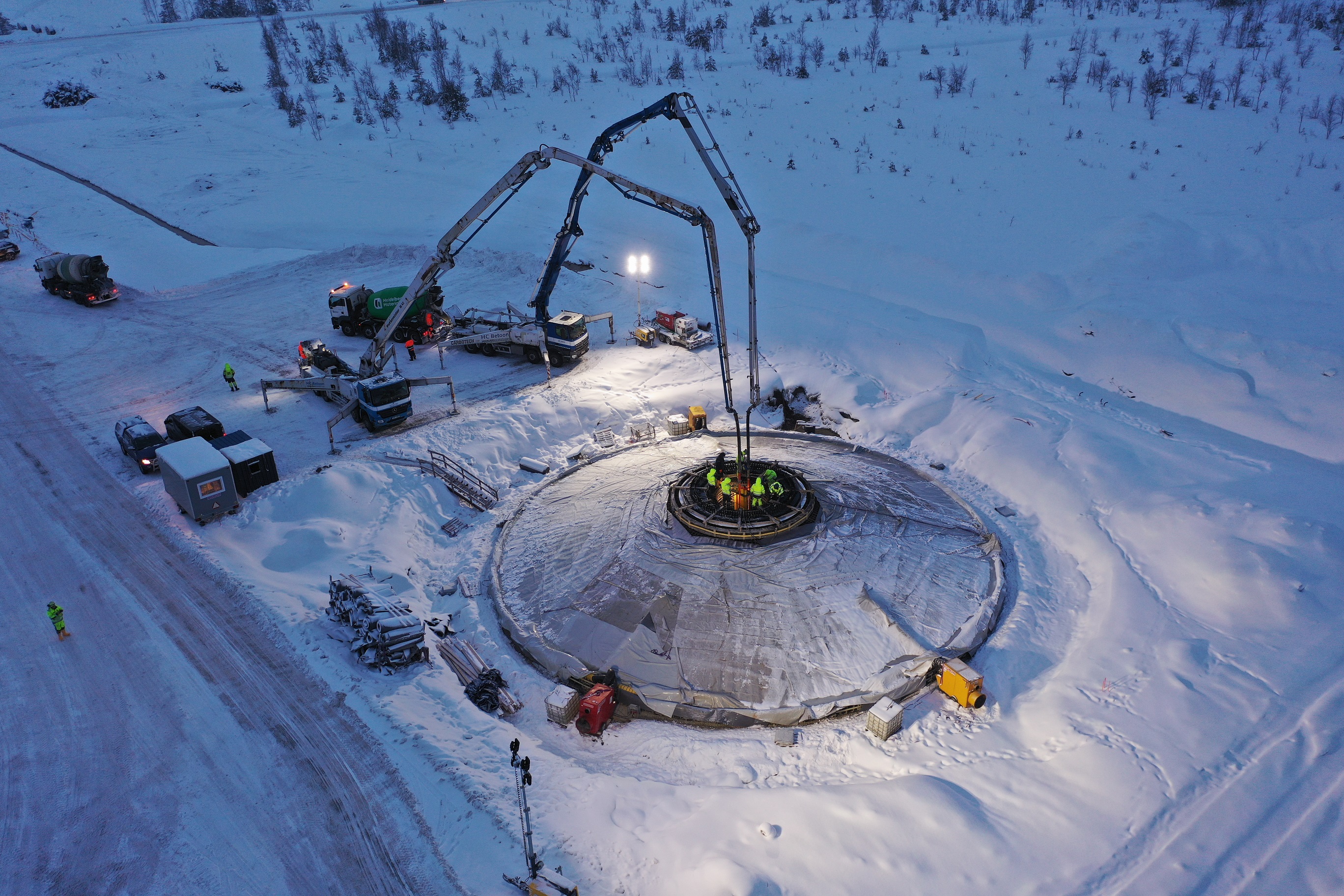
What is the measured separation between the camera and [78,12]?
132 m

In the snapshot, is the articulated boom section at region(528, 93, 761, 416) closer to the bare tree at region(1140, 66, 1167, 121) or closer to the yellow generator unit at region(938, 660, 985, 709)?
the yellow generator unit at region(938, 660, 985, 709)

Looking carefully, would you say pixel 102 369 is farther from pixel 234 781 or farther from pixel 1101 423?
pixel 1101 423

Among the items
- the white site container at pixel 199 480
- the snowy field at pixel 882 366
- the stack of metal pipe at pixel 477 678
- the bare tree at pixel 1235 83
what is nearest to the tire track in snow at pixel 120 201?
the snowy field at pixel 882 366

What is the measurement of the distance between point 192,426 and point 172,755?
53.9 feet

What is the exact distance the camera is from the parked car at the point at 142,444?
29688 mm

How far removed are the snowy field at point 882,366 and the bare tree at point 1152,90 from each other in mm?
550

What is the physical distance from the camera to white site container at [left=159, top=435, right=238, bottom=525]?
25.4m

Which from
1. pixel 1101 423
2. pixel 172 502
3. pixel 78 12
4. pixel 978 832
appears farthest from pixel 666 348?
pixel 78 12

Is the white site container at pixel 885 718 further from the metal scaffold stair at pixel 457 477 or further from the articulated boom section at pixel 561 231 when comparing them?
the metal scaffold stair at pixel 457 477

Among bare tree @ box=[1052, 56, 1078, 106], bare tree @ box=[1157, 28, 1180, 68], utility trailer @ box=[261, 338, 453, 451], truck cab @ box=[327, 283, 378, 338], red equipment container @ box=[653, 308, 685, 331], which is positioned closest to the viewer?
utility trailer @ box=[261, 338, 453, 451]

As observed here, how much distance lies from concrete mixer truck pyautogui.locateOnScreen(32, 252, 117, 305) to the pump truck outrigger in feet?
64.7

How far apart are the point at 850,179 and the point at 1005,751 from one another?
47461 mm

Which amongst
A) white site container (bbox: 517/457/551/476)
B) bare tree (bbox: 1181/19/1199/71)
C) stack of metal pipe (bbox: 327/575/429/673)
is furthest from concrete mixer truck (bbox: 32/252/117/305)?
bare tree (bbox: 1181/19/1199/71)

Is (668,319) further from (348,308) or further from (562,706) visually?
(562,706)
